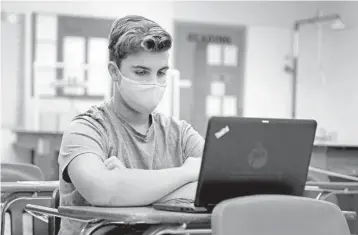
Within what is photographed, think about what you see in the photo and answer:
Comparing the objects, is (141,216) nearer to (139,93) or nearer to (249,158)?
(249,158)

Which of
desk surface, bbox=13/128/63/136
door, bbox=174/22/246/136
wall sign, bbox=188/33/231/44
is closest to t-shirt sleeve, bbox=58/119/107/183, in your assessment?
desk surface, bbox=13/128/63/136

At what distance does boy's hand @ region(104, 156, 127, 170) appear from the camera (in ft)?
5.30

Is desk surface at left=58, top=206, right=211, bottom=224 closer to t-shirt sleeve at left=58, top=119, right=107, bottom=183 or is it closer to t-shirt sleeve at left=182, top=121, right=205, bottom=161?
t-shirt sleeve at left=58, top=119, right=107, bottom=183

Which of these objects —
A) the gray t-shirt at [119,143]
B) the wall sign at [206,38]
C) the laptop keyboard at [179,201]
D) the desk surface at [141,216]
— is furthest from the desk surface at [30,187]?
the wall sign at [206,38]

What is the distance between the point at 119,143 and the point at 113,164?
0.15 m

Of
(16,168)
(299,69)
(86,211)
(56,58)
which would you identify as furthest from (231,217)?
(299,69)

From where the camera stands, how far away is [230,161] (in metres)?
1.43

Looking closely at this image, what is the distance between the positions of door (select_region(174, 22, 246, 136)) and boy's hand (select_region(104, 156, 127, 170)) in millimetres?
6699

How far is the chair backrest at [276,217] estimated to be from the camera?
1330mm

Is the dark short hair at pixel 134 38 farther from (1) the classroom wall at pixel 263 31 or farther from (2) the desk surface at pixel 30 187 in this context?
(1) the classroom wall at pixel 263 31

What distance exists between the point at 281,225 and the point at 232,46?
24.3 feet

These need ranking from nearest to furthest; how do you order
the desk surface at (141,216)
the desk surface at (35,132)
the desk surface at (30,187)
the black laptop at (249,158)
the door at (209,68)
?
the desk surface at (141,216) → the black laptop at (249,158) → the desk surface at (30,187) → the desk surface at (35,132) → the door at (209,68)

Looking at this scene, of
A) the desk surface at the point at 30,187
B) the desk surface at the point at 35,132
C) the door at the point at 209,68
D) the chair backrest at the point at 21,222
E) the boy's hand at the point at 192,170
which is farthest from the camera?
the door at the point at 209,68

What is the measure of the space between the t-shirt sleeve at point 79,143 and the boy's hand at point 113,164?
28mm
